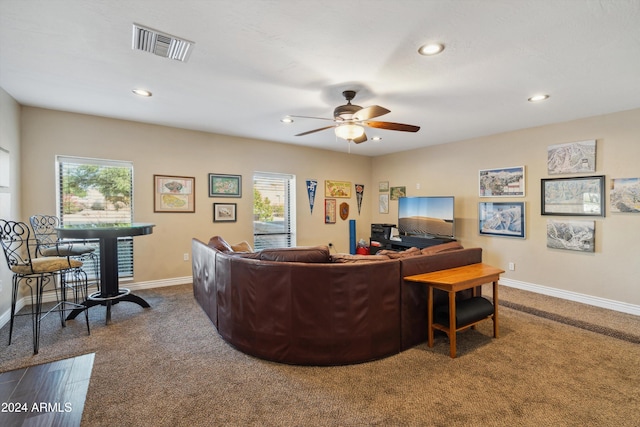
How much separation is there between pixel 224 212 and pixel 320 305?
335cm

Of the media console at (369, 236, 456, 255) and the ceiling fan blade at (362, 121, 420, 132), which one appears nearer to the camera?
the ceiling fan blade at (362, 121, 420, 132)

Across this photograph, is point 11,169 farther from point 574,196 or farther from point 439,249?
point 574,196

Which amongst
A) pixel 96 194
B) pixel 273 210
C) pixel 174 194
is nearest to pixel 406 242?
pixel 273 210

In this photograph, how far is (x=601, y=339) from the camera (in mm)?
2879

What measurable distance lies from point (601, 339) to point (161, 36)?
4.71 meters

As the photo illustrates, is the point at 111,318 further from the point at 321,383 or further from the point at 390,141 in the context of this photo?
the point at 390,141

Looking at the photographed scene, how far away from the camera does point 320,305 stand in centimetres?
229

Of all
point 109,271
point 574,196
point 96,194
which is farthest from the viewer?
point 96,194

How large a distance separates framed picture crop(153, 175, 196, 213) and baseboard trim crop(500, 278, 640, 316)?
5265 mm

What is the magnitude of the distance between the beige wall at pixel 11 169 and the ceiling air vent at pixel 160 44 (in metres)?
2.17

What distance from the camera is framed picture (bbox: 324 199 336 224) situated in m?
6.34

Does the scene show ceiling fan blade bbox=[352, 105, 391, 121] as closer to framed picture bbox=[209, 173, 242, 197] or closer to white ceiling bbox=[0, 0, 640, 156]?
white ceiling bbox=[0, 0, 640, 156]

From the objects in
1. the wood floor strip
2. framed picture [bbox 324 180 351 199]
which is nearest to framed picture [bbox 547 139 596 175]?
framed picture [bbox 324 180 351 199]

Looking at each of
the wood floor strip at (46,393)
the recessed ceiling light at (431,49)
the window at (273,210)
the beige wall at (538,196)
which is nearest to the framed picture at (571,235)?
the beige wall at (538,196)
